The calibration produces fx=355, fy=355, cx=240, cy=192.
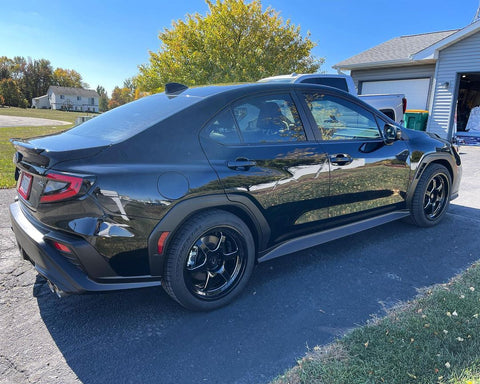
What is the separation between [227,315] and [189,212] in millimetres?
867

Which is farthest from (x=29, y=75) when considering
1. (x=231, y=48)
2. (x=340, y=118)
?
(x=340, y=118)

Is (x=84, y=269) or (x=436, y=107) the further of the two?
(x=436, y=107)

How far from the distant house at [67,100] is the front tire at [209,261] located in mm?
98155

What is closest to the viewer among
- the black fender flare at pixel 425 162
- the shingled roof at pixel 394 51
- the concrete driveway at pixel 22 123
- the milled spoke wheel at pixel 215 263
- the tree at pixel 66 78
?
the milled spoke wheel at pixel 215 263

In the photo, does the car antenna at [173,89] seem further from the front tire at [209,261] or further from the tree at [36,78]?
the tree at [36,78]

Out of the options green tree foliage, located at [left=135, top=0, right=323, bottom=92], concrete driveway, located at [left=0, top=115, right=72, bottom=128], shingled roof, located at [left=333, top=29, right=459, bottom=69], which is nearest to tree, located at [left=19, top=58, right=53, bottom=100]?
concrete driveway, located at [left=0, top=115, right=72, bottom=128]

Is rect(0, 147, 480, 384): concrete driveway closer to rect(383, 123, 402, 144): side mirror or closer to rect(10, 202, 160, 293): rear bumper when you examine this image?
rect(10, 202, 160, 293): rear bumper

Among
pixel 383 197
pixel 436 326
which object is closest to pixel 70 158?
pixel 436 326

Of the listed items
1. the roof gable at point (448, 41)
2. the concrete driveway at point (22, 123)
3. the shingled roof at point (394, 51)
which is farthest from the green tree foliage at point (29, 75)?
the roof gable at point (448, 41)

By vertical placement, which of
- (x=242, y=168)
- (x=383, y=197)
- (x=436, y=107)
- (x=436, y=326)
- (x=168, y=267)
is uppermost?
(x=436, y=107)

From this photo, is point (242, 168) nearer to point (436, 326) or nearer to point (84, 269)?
point (84, 269)

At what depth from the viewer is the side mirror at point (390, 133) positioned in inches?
149

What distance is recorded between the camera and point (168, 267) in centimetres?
245

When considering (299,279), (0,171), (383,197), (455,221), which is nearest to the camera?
(299,279)
